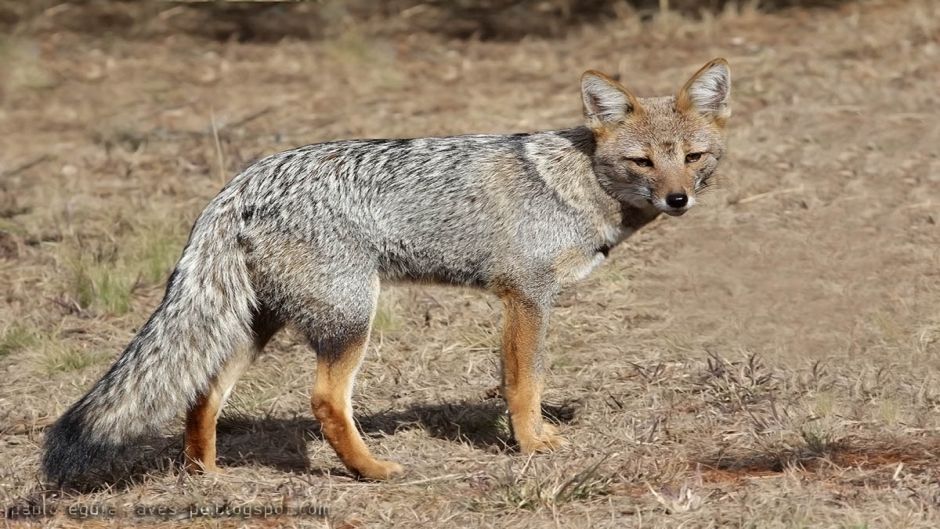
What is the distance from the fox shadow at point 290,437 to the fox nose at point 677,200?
154cm

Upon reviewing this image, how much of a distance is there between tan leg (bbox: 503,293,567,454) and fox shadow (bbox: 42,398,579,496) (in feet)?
0.61

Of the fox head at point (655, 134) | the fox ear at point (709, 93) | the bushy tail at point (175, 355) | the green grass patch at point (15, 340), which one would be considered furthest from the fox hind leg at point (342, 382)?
the green grass patch at point (15, 340)

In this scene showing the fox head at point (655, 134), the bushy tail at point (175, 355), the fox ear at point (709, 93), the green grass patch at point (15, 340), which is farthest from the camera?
the green grass patch at point (15, 340)

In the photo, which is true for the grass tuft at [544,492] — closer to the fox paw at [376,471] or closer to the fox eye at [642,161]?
the fox paw at [376,471]

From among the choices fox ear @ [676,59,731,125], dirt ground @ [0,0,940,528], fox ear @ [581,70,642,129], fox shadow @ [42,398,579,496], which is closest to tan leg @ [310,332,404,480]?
dirt ground @ [0,0,940,528]

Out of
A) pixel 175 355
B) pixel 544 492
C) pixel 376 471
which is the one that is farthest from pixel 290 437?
pixel 544 492

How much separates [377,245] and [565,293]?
2.77 meters

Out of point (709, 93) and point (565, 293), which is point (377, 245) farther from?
point (565, 293)

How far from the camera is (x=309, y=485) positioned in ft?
19.6

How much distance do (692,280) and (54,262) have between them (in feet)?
15.8

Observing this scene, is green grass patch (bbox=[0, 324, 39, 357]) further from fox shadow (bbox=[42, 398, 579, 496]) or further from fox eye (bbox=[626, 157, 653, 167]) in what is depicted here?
fox eye (bbox=[626, 157, 653, 167])

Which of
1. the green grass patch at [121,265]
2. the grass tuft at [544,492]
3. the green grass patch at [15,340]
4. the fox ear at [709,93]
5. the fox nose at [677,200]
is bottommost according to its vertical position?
the green grass patch at [15,340]

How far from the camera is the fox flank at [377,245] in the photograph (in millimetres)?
5938

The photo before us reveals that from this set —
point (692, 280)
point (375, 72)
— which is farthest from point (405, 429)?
point (375, 72)
